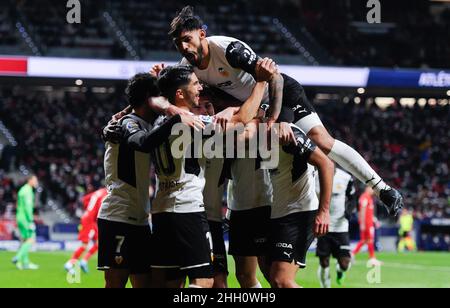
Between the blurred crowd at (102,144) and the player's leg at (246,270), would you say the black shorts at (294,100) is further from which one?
the blurred crowd at (102,144)

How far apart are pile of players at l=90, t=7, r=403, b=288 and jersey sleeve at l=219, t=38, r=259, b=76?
0.04 ft

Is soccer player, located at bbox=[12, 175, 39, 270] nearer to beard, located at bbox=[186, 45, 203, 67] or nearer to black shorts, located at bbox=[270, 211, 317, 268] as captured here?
beard, located at bbox=[186, 45, 203, 67]

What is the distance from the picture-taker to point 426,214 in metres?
32.8

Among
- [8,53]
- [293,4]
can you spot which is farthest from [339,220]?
[293,4]

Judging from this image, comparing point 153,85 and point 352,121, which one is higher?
point 352,121

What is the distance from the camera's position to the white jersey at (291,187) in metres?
7.86

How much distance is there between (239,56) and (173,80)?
98 centimetres

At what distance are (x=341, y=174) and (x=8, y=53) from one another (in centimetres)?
2103

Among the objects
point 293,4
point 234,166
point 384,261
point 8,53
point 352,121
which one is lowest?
point 384,261

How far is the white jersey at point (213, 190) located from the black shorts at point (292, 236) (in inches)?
27.5

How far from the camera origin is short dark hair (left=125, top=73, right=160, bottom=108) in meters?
7.68

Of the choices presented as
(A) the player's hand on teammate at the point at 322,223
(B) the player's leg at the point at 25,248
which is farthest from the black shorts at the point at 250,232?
(B) the player's leg at the point at 25,248

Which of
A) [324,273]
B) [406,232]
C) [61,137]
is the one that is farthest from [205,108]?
[61,137]

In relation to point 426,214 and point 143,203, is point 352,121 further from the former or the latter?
point 143,203
